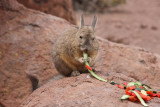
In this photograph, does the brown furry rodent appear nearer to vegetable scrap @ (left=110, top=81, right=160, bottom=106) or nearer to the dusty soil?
vegetable scrap @ (left=110, top=81, right=160, bottom=106)

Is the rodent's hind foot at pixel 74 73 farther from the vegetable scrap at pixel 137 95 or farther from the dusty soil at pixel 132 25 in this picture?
the dusty soil at pixel 132 25

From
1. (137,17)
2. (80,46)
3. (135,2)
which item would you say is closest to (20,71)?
(80,46)

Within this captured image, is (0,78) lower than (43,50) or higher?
lower

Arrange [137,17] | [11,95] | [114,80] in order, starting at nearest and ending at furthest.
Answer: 1. [114,80]
2. [11,95]
3. [137,17]

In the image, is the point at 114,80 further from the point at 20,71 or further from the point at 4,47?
the point at 4,47

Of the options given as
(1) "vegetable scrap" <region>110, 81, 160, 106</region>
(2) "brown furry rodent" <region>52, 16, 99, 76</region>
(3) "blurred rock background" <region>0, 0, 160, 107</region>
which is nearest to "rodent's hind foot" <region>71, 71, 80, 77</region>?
(2) "brown furry rodent" <region>52, 16, 99, 76</region>

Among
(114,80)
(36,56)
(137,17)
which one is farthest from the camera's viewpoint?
(137,17)
